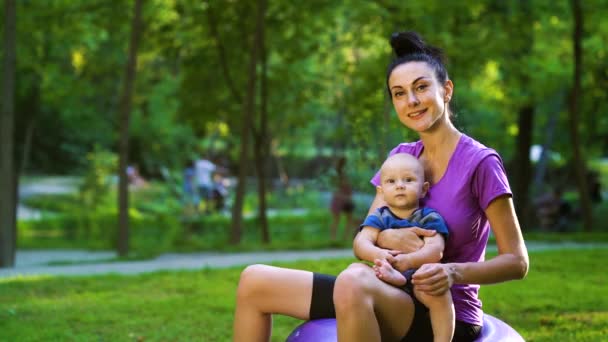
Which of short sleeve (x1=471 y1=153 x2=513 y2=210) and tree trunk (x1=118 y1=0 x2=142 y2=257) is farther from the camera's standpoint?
tree trunk (x1=118 y1=0 x2=142 y2=257)

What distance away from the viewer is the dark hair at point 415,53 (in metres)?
3.49

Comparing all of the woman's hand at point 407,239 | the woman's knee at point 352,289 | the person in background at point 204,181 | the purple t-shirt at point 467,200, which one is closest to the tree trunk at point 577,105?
the person in background at point 204,181

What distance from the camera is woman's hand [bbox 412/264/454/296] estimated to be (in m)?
3.03

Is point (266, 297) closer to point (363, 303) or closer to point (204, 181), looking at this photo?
point (363, 303)

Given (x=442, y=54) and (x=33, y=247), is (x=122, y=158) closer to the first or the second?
(x=33, y=247)

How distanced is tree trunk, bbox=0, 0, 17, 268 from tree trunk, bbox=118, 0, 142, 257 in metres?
1.53

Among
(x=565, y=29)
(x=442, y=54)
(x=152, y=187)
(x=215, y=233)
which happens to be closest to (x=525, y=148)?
(x=565, y=29)

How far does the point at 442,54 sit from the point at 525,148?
1512cm

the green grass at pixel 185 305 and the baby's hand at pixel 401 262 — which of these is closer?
the baby's hand at pixel 401 262

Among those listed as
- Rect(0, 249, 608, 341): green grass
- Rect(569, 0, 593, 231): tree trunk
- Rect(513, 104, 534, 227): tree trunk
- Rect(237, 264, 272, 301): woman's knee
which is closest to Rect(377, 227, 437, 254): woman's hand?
Rect(237, 264, 272, 301): woman's knee

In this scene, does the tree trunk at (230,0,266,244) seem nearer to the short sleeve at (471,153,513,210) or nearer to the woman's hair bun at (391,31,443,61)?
the woman's hair bun at (391,31,443,61)

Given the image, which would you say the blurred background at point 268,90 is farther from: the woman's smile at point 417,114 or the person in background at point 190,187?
the woman's smile at point 417,114

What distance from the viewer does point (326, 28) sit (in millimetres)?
15922

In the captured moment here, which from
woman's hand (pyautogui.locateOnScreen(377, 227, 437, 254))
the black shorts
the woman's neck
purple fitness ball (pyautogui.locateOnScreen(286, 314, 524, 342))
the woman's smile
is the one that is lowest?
purple fitness ball (pyautogui.locateOnScreen(286, 314, 524, 342))
